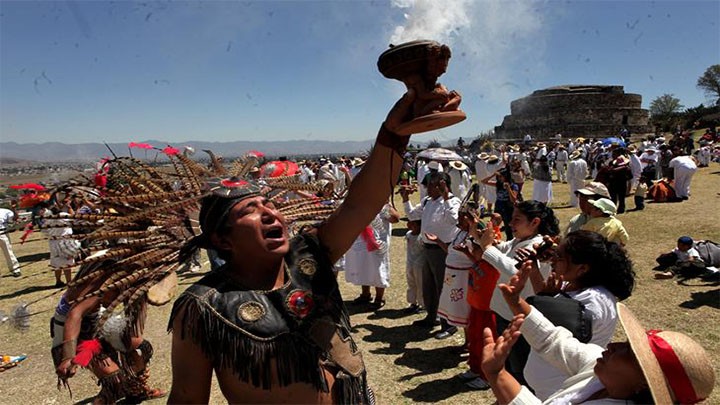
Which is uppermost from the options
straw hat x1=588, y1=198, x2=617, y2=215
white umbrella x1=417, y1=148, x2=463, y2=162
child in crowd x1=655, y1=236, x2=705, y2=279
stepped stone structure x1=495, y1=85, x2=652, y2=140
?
stepped stone structure x1=495, y1=85, x2=652, y2=140

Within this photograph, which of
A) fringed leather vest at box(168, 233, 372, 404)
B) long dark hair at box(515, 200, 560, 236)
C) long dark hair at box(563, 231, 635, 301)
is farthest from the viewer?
long dark hair at box(515, 200, 560, 236)

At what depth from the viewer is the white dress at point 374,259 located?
238 inches

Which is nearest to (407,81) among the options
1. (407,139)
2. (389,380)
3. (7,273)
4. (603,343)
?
(407,139)

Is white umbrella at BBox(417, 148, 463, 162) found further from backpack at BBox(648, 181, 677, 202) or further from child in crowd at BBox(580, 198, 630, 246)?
backpack at BBox(648, 181, 677, 202)

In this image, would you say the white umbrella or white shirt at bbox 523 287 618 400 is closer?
white shirt at bbox 523 287 618 400

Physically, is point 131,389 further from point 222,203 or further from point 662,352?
point 662,352

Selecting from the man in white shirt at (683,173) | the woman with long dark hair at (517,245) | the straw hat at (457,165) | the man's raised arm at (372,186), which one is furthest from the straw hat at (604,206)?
the man in white shirt at (683,173)

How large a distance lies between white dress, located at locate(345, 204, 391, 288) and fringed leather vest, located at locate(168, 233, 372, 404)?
164 inches

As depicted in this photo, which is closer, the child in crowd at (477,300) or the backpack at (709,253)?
the child in crowd at (477,300)

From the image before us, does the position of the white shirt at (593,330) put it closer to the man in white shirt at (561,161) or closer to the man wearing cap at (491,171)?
the man wearing cap at (491,171)

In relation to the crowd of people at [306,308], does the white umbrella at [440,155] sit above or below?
above

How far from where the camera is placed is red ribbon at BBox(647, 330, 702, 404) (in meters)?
1.49

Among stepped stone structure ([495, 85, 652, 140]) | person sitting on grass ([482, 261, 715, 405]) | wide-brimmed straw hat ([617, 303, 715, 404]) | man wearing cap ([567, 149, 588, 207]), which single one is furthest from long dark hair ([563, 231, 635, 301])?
stepped stone structure ([495, 85, 652, 140])

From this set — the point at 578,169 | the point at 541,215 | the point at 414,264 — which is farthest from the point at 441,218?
the point at 578,169
